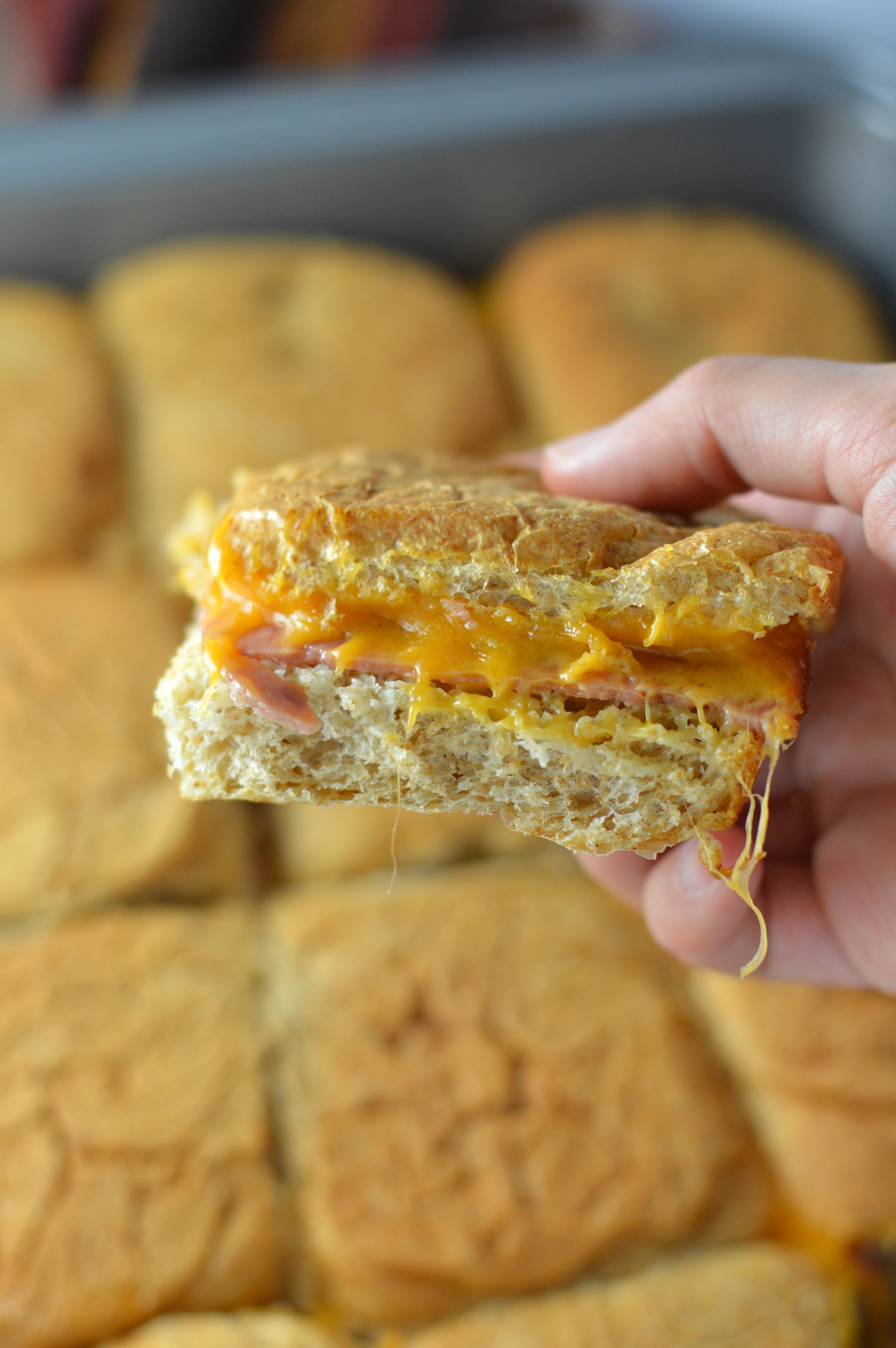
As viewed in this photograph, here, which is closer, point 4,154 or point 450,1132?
point 450,1132

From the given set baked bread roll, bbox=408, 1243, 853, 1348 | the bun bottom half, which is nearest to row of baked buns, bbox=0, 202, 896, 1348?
baked bread roll, bbox=408, 1243, 853, 1348

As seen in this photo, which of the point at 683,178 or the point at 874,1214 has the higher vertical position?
the point at 683,178

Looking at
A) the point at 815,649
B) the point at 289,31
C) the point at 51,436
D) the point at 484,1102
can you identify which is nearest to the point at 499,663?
the point at 815,649

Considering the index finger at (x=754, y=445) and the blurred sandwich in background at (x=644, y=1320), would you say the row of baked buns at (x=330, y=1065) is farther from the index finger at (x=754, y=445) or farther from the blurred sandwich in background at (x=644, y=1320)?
the index finger at (x=754, y=445)

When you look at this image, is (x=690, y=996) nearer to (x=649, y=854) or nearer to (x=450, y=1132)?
(x=450, y=1132)

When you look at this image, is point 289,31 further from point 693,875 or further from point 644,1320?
point 644,1320

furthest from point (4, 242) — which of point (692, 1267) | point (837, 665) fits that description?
point (692, 1267)

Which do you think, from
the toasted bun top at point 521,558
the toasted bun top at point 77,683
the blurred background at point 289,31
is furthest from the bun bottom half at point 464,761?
the blurred background at point 289,31
